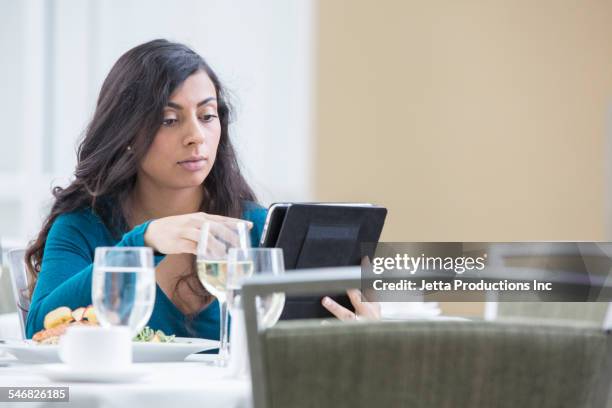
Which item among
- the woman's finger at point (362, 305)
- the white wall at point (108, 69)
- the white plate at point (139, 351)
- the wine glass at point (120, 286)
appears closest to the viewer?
the wine glass at point (120, 286)

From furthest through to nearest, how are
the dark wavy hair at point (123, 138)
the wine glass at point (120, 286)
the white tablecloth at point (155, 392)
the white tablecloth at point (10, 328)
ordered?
the white tablecloth at point (10, 328), the dark wavy hair at point (123, 138), the wine glass at point (120, 286), the white tablecloth at point (155, 392)

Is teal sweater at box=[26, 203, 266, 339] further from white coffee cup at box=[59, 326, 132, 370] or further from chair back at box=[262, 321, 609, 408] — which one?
chair back at box=[262, 321, 609, 408]

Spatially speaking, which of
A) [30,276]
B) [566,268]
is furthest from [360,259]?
[566,268]

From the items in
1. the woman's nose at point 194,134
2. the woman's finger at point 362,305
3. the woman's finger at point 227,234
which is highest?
the woman's nose at point 194,134

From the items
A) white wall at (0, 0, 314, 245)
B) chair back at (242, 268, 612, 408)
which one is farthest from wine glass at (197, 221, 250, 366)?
white wall at (0, 0, 314, 245)

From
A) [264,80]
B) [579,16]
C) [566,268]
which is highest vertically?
[579,16]

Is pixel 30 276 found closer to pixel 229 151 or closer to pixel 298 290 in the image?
pixel 229 151

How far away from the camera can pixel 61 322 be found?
6.07 ft

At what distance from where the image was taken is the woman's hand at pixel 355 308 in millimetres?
1928

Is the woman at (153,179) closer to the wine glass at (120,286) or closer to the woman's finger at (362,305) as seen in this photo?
the woman's finger at (362,305)

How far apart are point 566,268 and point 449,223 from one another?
1079 mm

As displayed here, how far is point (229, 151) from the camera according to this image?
2766 mm

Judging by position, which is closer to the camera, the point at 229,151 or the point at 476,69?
the point at 229,151

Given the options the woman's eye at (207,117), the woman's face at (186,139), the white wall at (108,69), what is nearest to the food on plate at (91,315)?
the woman's face at (186,139)
